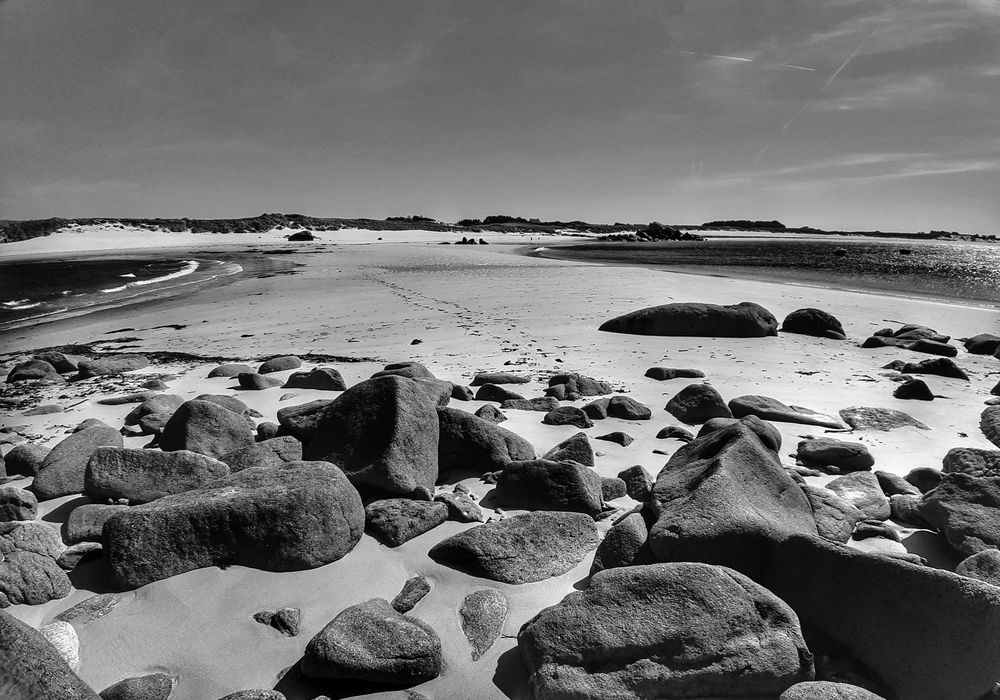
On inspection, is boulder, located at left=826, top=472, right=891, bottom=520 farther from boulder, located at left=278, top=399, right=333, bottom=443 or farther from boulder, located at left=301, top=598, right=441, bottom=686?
boulder, located at left=278, top=399, right=333, bottom=443

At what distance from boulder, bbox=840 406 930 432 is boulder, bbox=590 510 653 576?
2.55 metres

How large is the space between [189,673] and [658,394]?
4054 millimetres

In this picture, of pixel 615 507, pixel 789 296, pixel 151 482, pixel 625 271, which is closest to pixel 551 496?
pixel 615 507

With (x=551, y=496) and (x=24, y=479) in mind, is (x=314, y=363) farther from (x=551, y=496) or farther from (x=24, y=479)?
(x=551, y=496)

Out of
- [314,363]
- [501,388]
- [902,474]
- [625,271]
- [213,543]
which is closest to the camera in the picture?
[213,543]

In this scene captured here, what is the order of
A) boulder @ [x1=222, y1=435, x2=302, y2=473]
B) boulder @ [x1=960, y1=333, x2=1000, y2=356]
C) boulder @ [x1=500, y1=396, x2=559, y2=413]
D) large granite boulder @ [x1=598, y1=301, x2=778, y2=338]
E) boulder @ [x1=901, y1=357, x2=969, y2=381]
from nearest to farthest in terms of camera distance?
boulder @ [x1=222, y1=435, x2=302, y2=473], boulder @ [x1=500, y1=396, x2=559, y2=413], boulder @ [x1=901, y1=357, x2=969, y2=381], boulder @ [x1=960, y1=333, x2=1000, y2=356], large granite boulder @ [x1=598, y1=301, x2=778, y2=338]

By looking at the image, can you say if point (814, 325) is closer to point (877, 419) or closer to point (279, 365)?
point (877, 419)

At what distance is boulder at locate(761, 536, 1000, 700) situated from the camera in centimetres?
187

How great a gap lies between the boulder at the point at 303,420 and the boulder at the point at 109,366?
12.7 feet

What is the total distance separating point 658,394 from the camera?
17.1 ft

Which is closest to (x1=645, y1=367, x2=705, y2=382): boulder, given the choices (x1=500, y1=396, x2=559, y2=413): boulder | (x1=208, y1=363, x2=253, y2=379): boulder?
(x1=500, y1=396, x2=559, y2=413): boulder

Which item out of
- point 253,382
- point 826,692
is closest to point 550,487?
point 826,692

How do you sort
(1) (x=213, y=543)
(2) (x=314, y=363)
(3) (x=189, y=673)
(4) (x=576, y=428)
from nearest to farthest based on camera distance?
(3) (x=189, y=673), (1) (x=213, y=543), (4) (x=576, y=428), (2) (x=314, y=363)

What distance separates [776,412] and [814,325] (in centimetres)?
470
